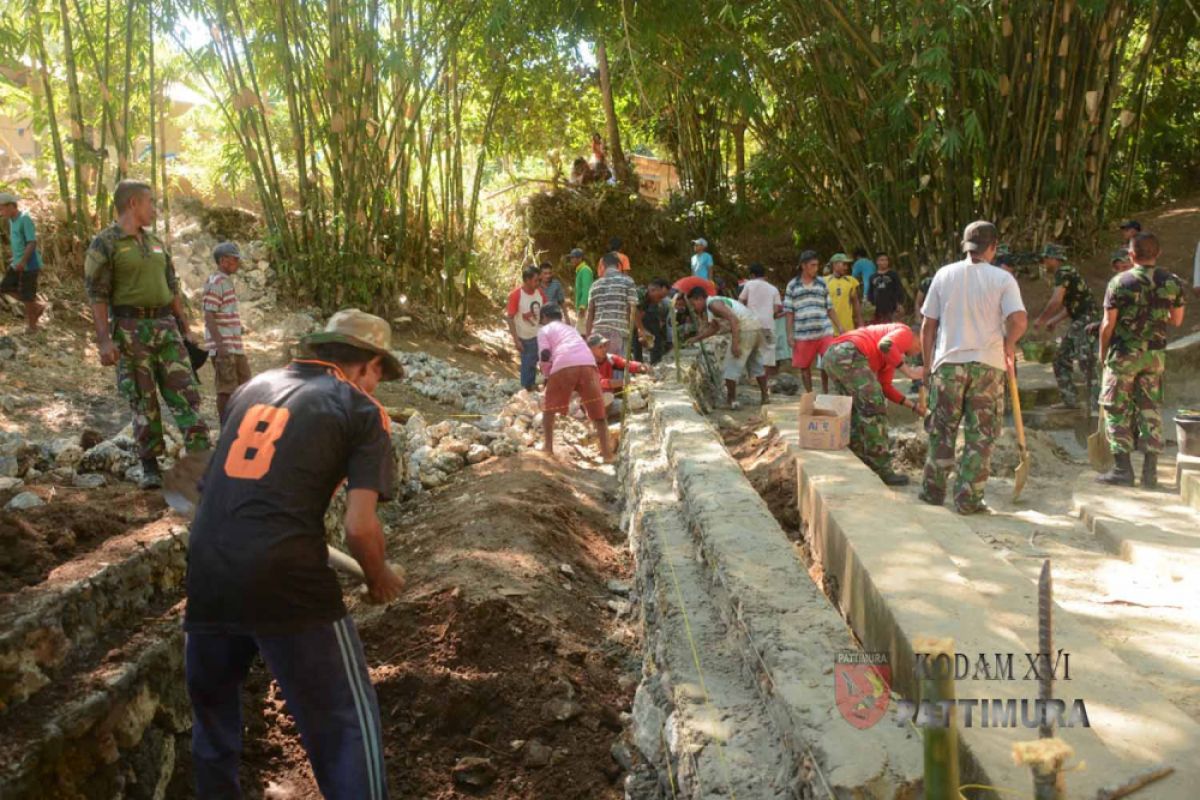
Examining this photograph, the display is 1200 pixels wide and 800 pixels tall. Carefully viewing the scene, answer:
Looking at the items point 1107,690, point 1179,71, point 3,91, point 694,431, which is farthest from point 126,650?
point 1179,71

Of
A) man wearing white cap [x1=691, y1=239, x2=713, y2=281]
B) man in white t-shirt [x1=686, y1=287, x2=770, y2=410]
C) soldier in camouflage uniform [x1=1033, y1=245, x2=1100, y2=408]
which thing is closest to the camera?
soldier in camouflage uniform [x1=1033, y1=245, x2=1100, y2=408]

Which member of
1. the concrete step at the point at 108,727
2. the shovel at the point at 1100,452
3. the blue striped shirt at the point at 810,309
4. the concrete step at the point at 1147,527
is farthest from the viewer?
the blue striped shirt at the point at 810,309

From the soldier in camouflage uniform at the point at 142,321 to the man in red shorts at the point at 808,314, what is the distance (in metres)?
5.24

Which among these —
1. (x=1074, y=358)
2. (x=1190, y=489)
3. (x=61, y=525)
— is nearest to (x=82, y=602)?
(x=61, y=525)

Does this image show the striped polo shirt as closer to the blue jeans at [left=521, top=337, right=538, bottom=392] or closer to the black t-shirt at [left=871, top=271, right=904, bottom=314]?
the blue jeans at [left=521, top=337, right=538, bottom=392]

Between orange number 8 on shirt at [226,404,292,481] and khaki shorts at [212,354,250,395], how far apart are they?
157 inches

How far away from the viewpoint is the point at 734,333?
29.1 feet

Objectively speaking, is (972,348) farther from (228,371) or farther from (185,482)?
(228,371)

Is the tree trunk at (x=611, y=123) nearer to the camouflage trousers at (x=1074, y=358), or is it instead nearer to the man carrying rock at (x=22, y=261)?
the camouflage trousers at (x=1074, y=358)

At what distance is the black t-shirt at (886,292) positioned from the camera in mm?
10883

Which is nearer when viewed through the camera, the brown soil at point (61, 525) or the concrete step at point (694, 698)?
the concrete step at point (694, 698)

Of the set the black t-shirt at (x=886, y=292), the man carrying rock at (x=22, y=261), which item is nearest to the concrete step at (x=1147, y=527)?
the black t-shirt at (x=886, y=292)

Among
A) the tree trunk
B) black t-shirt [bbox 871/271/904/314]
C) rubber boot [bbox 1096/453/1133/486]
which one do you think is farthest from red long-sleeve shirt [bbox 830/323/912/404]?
the tree trunk

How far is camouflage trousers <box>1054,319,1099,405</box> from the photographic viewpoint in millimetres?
8453
